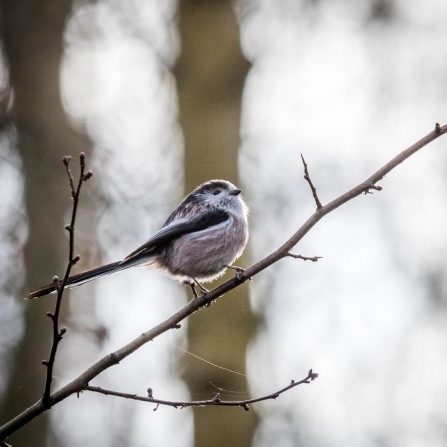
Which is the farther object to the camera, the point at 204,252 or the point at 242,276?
the point at 204,252

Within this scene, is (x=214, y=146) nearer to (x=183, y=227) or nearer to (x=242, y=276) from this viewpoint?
(x=183, y=227)

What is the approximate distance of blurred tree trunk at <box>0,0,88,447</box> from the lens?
232 inches

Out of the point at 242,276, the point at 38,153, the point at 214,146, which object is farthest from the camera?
the point at 38,153

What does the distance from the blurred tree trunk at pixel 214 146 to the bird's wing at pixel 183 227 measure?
1732mm

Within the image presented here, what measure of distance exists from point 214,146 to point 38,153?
79.5 inches

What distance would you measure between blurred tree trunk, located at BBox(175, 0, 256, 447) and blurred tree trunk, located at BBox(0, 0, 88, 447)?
1.49m

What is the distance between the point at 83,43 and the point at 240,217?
13.4ft

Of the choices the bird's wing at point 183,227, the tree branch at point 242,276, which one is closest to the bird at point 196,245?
the bird's wing at point 183,227

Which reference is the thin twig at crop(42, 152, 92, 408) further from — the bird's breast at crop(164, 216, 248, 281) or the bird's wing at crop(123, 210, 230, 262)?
the bird's breast at crop(164, 216, 248, 281)

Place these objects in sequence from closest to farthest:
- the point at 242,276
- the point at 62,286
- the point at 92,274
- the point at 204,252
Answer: the point at 62,286
the point at 242,276
the point at 92,274
the point at 204,252

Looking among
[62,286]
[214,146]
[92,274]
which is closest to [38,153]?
[214,146]

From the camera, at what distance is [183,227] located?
3795 millimetres

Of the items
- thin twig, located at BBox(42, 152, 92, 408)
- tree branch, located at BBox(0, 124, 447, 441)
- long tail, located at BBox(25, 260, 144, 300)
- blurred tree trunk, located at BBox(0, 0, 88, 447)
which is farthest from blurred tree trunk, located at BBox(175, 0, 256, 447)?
thin twig, located at BBox(42, 152, 92, 408)

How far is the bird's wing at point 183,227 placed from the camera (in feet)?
12.0
